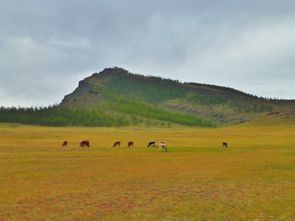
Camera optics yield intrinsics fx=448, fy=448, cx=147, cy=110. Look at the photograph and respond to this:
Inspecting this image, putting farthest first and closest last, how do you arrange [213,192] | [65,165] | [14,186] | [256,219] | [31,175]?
1. [65,165]
2. [31,175]
3. [14,186]
4. [213,192]
5. [256,219]

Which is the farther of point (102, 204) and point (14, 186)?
point (14, 186)

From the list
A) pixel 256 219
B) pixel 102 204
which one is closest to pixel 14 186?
pixel 102 204

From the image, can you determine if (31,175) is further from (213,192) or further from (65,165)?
(213,192)

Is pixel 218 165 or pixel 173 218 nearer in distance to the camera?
pixel 173 218

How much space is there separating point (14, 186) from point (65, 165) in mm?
13166

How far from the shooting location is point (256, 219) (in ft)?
59.9

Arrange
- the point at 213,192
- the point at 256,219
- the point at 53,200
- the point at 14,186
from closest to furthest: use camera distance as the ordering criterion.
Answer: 1. the point at 256,219
2. the point at 53,200
3. the point at 213,192
4. the point at 14,186

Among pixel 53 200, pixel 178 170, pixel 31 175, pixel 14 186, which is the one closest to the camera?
pixel 53 200

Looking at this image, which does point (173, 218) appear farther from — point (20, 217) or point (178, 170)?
point (178, 170)

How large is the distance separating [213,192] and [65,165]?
764 inches

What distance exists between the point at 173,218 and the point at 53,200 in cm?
732

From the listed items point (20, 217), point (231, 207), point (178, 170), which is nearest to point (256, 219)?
point (231, 207)

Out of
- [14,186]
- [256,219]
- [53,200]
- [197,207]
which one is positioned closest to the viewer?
[256,219]

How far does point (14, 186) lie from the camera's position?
2786 centimetres
